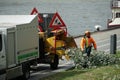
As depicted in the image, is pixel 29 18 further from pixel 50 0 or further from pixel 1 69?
pixel 50 0

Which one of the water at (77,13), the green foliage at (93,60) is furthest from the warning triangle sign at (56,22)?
the water at (77,13)

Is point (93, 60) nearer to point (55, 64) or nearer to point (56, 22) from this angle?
point (55, 64)

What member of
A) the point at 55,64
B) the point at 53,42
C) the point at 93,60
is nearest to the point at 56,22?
the point at 53,42

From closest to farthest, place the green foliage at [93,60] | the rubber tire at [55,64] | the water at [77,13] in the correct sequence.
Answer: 1. the green foliage at [93,60]
2. the rubber tire at [55,64]
3. the water at [77,13]

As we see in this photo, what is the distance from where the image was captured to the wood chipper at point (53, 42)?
18.3 metres

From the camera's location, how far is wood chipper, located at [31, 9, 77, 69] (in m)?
18.3

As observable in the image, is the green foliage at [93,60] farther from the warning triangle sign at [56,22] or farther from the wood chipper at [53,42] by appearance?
the warning triangle sign at [56,22]

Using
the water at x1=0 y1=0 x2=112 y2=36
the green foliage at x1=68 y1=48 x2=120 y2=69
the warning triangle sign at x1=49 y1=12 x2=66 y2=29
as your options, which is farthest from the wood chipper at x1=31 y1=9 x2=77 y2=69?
the water at x1=0 y1=0 x2=112 y2=36

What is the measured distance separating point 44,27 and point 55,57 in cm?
152

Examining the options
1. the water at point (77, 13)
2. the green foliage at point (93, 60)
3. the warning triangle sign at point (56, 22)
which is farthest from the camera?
the water at point (77, 13)

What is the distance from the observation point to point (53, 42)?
18.6 metres

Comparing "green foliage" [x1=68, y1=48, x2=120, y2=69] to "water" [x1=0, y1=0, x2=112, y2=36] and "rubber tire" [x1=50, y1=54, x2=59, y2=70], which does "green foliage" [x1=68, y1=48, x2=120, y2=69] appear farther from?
"water" [x1=0, y1=0, x2=112, y2=36]

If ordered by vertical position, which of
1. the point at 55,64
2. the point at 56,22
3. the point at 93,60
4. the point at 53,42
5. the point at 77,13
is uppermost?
the point at 77,13

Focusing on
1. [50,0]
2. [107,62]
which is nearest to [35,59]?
[107,62]
